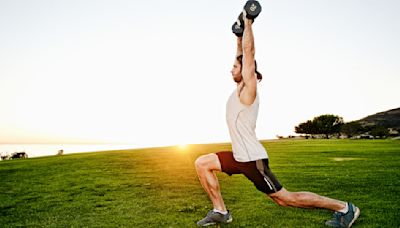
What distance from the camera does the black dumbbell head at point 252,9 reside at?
218 inches

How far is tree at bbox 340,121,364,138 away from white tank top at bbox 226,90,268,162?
71.9 m

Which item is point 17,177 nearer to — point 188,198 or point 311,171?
point 188,198

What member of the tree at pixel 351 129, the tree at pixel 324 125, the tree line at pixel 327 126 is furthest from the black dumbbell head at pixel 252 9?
the tree at pixel 324 125

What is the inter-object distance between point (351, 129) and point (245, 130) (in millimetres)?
74932

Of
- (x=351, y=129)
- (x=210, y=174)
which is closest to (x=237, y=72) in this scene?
(x=210, y=174)

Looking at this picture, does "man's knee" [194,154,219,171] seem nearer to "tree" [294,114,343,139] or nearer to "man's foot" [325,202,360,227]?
"man's foot" [325,202,360,227]

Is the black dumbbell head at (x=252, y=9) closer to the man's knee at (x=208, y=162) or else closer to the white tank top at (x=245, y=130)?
the white tank top at (x=245, y=130)

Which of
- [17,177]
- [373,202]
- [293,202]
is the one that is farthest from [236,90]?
[17,177]

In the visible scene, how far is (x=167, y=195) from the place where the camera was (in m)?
9.83

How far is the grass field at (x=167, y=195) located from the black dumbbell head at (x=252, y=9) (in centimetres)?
332

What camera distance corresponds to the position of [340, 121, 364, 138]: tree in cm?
7450

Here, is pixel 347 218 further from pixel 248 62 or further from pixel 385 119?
pixel 385 119

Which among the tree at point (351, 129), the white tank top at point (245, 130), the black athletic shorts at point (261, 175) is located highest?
the tree at point (351, 129)

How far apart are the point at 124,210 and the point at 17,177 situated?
785 cm
